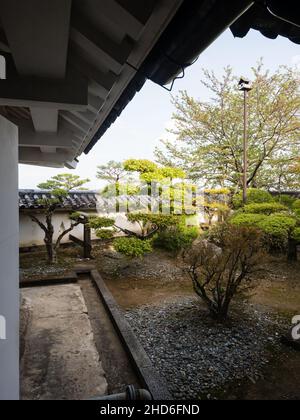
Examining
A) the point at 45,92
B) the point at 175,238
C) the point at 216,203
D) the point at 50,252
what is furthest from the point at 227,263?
the point at 216,203

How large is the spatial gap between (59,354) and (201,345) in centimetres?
192

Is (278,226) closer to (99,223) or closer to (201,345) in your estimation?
(201,345)

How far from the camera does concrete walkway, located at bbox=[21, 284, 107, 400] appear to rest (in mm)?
2879

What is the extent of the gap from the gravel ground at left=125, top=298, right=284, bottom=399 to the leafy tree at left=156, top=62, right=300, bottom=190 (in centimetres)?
769

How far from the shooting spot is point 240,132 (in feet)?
38.7

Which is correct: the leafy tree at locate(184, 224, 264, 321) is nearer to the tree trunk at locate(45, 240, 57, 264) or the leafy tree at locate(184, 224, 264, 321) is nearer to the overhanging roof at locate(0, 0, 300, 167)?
the overhanging roof at locate(0, 0, 300, 167)

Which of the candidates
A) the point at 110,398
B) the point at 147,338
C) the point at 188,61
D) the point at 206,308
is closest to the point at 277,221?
the point at 206,308

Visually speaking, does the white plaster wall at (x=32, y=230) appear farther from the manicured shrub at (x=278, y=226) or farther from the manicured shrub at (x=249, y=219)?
the manicured shrub at (x=278, y=226)

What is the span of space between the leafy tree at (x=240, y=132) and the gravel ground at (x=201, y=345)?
7689mm

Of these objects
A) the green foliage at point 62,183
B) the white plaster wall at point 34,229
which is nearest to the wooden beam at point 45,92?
the green foliage at point 62,183

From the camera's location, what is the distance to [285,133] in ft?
36.4

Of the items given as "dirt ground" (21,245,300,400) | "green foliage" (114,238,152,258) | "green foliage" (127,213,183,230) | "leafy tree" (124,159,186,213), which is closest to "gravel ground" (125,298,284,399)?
"dirt ground" (21,245,300,400)

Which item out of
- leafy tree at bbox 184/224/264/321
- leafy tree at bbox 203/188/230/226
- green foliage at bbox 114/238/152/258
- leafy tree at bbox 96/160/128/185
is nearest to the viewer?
leafy tree at bbox 184/224/264/321

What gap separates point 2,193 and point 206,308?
4.28m
